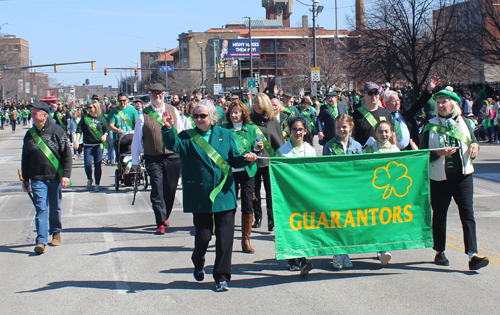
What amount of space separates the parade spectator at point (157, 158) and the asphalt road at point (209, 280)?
476 millimetres

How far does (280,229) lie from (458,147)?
82.1 inches

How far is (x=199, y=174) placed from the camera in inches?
221

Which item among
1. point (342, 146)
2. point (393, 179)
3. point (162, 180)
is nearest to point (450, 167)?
point (393, 179)

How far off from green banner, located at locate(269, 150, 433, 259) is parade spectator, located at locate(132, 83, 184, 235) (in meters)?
3.01

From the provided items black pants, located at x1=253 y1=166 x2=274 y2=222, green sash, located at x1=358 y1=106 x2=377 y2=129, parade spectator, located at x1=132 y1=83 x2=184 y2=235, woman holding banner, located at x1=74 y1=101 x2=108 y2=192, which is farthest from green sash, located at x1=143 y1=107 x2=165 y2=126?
woman holding banner, located at x1=74 y1=101 x2=108 y2=192

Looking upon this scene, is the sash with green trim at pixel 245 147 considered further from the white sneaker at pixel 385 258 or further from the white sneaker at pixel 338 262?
the white sneaker at pixel 385 258

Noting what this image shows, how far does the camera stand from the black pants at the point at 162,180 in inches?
334

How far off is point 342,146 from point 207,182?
1723 mm

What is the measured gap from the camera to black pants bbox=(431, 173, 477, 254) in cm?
611

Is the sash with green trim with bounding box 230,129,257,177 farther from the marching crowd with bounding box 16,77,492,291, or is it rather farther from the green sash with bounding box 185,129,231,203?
the green sash with bounding box 185,129,231,203

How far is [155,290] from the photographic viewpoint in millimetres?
5820

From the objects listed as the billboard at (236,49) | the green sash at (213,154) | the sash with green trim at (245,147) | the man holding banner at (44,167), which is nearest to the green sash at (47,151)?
the man holding banner at (44,167)

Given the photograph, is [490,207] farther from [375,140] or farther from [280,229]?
[280,229]

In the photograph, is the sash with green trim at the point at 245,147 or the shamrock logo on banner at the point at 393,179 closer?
the shamrock logo on banner at the point at 393,179
